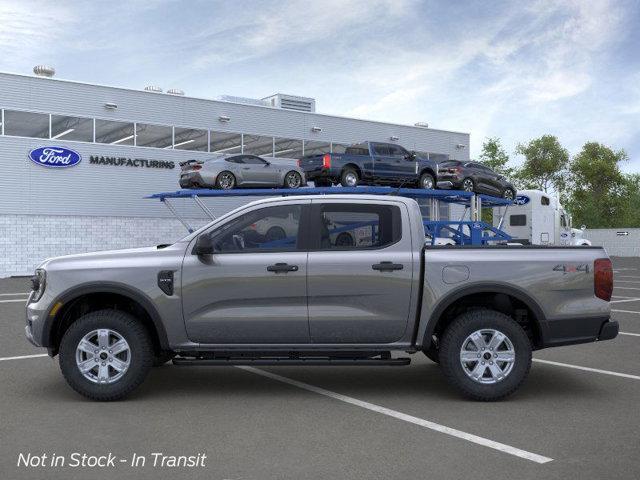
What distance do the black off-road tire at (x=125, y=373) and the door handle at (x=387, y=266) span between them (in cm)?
219

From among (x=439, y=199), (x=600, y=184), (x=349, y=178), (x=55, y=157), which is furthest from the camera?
(x=600, y=184)

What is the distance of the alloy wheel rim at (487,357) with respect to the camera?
6.35m

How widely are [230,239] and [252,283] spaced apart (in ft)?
1.62

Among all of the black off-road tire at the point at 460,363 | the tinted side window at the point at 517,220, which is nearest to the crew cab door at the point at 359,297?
the black off-road tire at the point at 460,363

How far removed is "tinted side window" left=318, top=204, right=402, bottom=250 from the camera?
6.54m

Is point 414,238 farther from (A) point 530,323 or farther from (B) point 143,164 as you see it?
(B) point 143,164

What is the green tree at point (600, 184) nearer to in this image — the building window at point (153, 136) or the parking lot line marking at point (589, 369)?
the building window at point (153, 136)

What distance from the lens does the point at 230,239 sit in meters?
6.57

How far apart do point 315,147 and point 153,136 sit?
8.28 m

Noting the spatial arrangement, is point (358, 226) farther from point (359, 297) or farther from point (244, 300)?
point (244, 300)

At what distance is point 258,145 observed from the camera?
33.1 metres

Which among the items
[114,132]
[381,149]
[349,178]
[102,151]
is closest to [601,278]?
[349,178]

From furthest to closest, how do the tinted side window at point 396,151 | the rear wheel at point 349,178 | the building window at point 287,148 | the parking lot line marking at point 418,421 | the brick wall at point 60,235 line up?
the building window at point 287,148 < the brick wall at point 60,235 < the tinted side window at point 396,151 < the rear wheel at point 349,178 < the parking lot line marking at point 418,421

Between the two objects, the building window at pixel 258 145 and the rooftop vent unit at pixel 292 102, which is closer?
the building window at pixel 258 145
